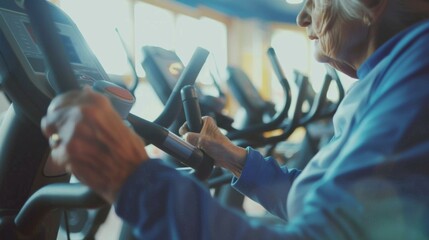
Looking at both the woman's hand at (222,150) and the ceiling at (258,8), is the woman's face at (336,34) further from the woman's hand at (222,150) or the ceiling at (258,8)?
the ceiling at (258,8)

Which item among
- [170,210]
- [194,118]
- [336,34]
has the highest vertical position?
[336,34]

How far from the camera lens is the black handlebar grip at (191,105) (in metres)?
1.01

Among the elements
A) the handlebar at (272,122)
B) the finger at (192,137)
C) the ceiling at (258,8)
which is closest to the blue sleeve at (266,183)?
the finger at (192,137)

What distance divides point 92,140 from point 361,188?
0.36 m

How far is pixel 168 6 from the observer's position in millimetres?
6422

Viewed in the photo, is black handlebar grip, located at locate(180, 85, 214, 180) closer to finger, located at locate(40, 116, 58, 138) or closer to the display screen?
the display screen

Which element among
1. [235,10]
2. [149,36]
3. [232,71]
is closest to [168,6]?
[149,36]

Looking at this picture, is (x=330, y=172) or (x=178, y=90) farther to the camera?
(x=178, y=90)

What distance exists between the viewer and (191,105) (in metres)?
1.02

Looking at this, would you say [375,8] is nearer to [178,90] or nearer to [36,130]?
[178,90]

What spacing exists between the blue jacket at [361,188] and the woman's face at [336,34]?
0.49ft

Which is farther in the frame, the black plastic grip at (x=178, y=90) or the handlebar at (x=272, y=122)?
the handlebar at (x=272, y=122)

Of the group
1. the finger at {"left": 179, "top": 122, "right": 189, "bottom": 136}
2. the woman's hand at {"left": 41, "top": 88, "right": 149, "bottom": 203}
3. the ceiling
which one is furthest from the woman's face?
the ceiling

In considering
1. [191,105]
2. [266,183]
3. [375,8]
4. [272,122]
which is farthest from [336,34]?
[272,122]
